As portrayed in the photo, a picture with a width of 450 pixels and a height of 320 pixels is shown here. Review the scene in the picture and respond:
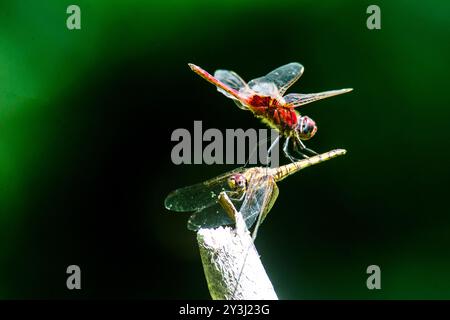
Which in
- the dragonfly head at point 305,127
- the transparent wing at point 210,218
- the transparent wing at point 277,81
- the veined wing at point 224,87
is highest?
the transparent wing at point 277,81

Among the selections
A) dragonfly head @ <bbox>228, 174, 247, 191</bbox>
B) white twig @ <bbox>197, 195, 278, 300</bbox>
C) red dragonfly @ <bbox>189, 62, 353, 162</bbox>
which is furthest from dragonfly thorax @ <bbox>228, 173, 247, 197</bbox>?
white twig @ <bbox>197, 195, 278, 300</bbox>

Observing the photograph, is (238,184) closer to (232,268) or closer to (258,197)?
(258,197)

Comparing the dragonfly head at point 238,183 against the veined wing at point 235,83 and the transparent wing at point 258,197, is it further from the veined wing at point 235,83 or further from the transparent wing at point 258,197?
the veined wing at point 235,83

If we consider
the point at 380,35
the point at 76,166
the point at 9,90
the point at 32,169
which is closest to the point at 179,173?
the point at 76,166

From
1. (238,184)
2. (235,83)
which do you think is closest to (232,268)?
(238,184)

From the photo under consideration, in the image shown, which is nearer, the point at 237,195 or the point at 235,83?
the point at 237,195

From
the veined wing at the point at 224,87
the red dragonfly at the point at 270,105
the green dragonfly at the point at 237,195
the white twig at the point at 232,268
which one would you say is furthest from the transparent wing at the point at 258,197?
the white twig at the point at 232,268
